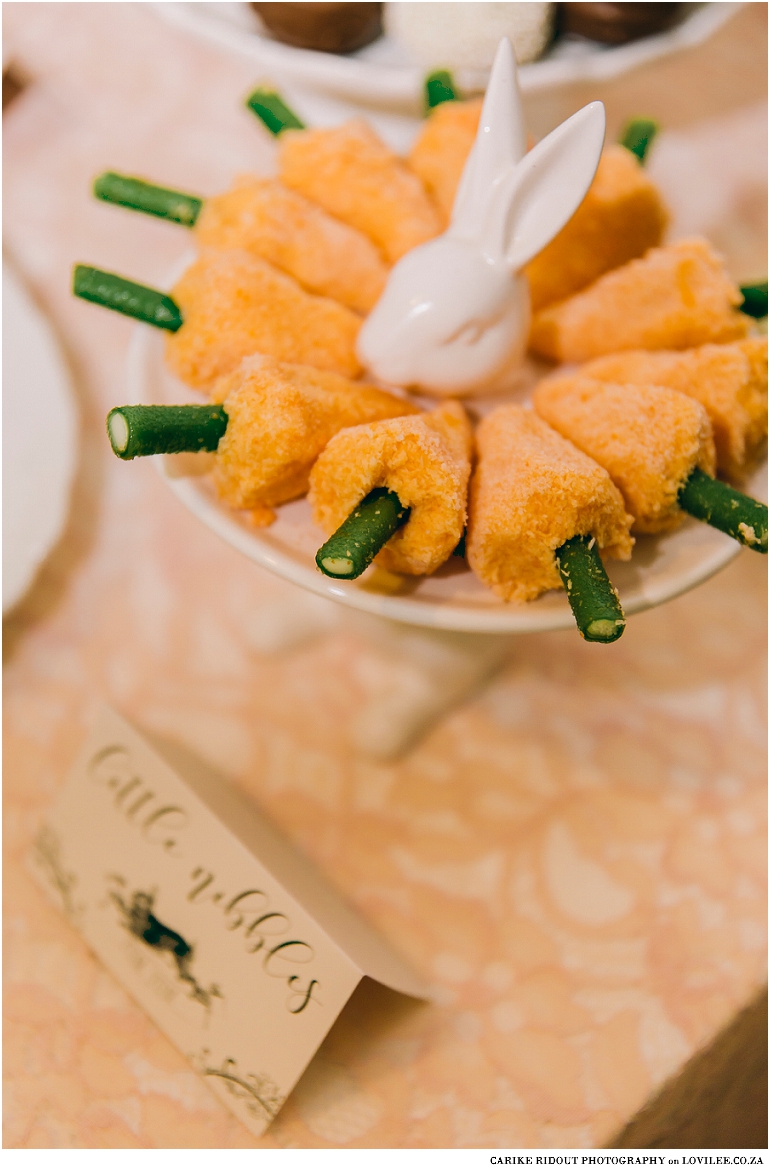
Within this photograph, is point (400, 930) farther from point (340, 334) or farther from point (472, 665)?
point (340, 334)

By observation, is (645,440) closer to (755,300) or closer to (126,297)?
(755,300)

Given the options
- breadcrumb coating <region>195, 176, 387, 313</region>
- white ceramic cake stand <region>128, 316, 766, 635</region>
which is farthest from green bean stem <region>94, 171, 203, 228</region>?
white ceramic cake stand <region>128, 316, 766, 635</region>

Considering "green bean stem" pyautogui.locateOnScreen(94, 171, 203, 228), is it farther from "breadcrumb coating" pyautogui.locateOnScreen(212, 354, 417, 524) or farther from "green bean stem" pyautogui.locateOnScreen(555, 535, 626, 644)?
"green bean stem" pyautogui.locateOnScreen(555, 535, 626, 644)

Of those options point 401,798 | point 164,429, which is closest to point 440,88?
point 164,429

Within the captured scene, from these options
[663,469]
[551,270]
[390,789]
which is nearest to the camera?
[663,469]

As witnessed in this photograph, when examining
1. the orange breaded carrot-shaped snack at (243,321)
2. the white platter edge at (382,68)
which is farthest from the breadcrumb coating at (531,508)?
the white platter edge at (382,68)
